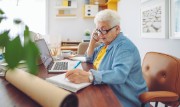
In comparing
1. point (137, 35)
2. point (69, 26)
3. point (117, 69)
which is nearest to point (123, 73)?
point (117, 69)

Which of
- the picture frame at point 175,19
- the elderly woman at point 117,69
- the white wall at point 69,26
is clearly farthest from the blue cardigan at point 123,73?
the white wall at point 69,26

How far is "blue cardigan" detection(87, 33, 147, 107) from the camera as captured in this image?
3.50ft

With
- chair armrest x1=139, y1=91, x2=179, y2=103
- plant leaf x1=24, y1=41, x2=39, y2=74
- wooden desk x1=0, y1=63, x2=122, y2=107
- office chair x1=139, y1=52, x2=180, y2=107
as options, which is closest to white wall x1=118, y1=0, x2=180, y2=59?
office chair x1=139, y1=52, x2=180, y2=107

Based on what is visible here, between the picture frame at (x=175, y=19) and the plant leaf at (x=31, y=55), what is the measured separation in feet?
5.26

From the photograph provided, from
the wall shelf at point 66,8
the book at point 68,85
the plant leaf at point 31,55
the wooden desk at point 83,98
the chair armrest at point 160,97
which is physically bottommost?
the chair armrest at point 160,97

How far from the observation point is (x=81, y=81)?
1.01 meters

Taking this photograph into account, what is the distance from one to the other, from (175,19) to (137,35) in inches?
41.0

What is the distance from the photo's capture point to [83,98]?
84 cm

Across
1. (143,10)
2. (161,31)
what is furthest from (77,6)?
(161,31)

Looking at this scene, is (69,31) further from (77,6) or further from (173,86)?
(173,86)

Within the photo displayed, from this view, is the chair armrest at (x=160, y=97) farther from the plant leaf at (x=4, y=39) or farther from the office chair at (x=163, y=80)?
Result: the plant leaf at (x=4, y=39)

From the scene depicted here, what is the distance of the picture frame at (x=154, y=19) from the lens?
1827 mm

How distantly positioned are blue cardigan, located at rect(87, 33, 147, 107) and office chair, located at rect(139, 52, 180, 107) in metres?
0.07

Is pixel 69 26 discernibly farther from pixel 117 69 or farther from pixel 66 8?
pixel 117 69
